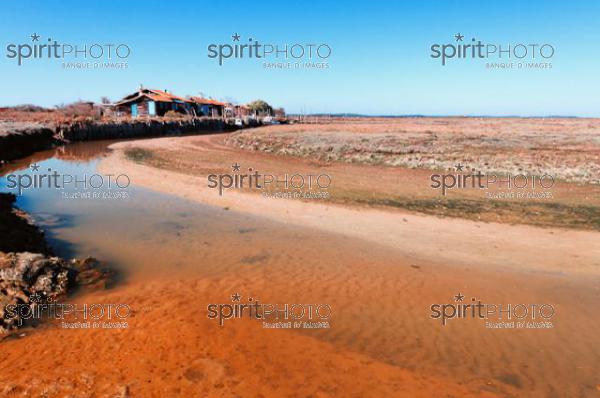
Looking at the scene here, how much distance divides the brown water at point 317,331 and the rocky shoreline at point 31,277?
0.49 metres

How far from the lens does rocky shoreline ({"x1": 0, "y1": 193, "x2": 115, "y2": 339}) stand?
5.63 m

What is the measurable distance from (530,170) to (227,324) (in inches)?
724

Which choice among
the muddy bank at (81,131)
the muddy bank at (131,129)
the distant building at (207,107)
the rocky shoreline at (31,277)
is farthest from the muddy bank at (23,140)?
the distant building at (207,107)

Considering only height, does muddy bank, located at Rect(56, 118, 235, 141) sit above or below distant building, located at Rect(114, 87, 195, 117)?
below

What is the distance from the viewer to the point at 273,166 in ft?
72.4

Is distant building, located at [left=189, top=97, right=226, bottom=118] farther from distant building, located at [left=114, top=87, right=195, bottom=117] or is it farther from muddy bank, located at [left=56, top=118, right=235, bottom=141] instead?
muddy bank, located at [left=56, top=118, right=235, bottom=141]

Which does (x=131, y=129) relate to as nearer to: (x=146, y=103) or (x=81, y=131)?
(x=81, y=131)

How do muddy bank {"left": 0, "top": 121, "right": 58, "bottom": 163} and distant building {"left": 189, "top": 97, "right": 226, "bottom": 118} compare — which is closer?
muddy bank {"left": 0, "top": 121, "right": 58, "bottom": 163}

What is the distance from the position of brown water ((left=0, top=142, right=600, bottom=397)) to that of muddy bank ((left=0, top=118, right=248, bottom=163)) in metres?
19.8

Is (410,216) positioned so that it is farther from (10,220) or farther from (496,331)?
(10,220)

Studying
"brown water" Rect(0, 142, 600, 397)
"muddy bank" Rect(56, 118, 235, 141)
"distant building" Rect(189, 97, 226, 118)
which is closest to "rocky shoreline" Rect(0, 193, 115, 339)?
"brown water" Rect(0, 142, 600, 397)

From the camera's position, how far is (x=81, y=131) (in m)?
36.7

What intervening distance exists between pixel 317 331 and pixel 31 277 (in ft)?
16.3

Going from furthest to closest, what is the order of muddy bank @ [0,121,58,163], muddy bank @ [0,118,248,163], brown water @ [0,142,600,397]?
muddy bank @ [0,118,248,163] < muddy bank @ [0,121,58,163] < brown water @ [0,142,600,397]
